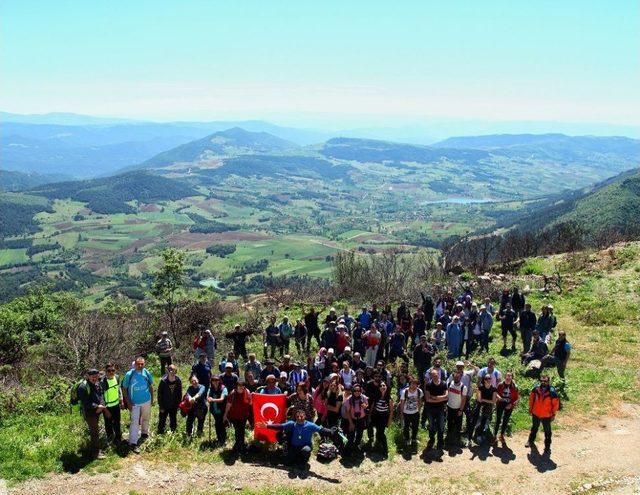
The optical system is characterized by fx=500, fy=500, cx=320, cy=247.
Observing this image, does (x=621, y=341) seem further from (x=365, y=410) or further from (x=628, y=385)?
(x=365, y=410)

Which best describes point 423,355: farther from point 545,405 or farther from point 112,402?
point 112,402

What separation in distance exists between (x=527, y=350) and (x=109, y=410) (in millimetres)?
14006

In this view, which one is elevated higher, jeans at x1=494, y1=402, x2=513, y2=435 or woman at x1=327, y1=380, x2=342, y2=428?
woman at x1=327, y1=380, x2=342, y2=428

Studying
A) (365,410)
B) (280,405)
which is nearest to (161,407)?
(280,405)

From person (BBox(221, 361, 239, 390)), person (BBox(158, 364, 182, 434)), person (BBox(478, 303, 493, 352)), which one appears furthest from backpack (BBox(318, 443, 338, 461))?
person (BBox(478, 303, 493, 352))

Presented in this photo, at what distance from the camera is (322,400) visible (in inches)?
468

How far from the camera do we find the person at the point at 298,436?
35.9ft

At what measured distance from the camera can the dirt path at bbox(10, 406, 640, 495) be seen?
1009 cm

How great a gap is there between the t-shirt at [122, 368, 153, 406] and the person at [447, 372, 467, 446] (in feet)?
23.2

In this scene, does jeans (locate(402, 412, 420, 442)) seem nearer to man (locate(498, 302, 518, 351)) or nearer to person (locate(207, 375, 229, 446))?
person (locate(207, 375, 229, 446))

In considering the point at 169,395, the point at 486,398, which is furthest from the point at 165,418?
the point at 486,398

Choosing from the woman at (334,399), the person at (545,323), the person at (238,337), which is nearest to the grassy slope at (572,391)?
the person at (545,323)

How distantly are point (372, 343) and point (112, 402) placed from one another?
838cm

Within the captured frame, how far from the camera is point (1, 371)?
19.7 metres
